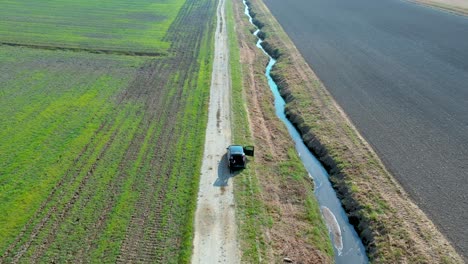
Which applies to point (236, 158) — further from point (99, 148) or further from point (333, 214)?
point (99, 148)

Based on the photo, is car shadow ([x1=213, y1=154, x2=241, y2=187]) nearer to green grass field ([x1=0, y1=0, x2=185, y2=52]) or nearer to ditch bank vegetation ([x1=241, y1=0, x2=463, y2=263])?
ditch bank vegetation ([x1=241, y1=0, x2=463, y2=263])

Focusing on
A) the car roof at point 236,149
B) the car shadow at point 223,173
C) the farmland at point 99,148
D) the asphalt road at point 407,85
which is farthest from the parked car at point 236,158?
the asphalt road at point 407,85

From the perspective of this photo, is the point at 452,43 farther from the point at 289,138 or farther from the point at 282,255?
the point at 282,255

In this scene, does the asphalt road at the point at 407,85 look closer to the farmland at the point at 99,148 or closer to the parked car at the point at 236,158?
the parked car at the point at 236,158

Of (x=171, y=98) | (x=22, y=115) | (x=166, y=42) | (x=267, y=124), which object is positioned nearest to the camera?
(x=22, y=115)

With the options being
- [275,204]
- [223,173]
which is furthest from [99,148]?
[275,204]

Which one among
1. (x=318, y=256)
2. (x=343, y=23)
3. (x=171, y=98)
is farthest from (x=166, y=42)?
(x=318, y=256)

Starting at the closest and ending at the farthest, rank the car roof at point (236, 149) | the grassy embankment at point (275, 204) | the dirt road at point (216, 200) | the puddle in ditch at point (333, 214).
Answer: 1. the dirt road at point (216, 200)
2. the grassy embankment at point (275, 204)
3. the puddle in ditch at point (333, 214)
4. the car roof at point (236, 149)

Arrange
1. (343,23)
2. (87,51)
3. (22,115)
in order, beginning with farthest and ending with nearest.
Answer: (343,23), (87,51), (22,115)
